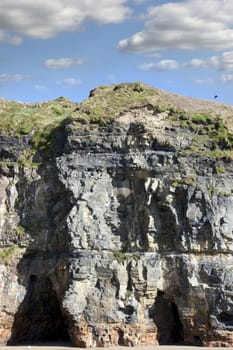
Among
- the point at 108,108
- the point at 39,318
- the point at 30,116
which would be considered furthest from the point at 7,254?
the point at 108,108

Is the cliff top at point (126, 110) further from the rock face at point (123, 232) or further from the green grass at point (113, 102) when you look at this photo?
the rock face at point (123, 232)

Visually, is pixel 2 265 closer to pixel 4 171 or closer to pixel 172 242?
pixel 4 171

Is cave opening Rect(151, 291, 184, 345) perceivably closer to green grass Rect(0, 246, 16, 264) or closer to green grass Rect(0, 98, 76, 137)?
green grass Rect(0, 246, 16, 264)

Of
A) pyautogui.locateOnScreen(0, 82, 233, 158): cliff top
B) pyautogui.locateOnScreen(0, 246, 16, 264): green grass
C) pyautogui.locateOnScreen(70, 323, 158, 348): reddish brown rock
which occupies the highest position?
pyautogui.locateOnScreen(0, 82, 233, 158): cliff top

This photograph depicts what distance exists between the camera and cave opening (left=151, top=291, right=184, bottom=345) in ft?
102

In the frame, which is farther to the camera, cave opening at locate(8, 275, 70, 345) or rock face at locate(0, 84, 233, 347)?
cave opening at locate(8, 275, 70, 345)

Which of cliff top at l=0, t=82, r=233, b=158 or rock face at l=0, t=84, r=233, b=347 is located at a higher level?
cliff top at l=0, t=82, r=233, b=158

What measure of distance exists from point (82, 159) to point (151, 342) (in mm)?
9761

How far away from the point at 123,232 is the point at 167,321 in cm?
492

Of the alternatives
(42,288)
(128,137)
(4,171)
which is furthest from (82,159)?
(42,288)

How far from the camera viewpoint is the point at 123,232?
31.7 metres

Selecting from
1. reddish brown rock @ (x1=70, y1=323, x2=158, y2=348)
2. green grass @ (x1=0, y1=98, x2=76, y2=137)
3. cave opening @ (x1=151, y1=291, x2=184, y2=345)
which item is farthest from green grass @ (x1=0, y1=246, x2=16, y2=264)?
cave opening @ (x1=151, y1=291, x2=184, y2=345)

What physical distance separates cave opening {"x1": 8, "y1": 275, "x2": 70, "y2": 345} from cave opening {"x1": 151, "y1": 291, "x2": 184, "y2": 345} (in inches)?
185

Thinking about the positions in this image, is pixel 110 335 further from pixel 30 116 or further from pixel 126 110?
pixel 30 116
